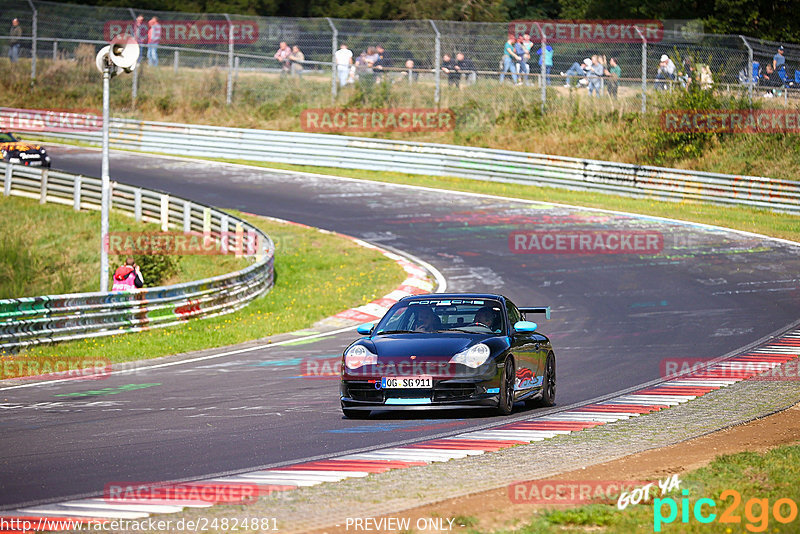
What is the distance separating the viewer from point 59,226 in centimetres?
3070

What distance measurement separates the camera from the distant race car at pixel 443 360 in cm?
1048

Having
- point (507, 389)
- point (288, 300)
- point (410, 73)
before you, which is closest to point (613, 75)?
point (410, 73)

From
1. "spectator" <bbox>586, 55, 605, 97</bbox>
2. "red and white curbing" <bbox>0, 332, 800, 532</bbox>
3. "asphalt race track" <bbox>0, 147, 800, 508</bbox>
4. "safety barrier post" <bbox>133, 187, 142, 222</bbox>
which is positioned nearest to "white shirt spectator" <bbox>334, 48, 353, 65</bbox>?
"asphalt race track" <bbox>0, 147, 800, 508</bbox>

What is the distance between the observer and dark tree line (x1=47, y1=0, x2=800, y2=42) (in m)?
43.4

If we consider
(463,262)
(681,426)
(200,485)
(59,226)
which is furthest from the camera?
(59,226)

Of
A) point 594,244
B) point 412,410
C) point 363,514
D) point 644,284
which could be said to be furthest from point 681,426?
point 594,244

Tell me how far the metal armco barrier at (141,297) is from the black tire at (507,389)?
27.4 ft

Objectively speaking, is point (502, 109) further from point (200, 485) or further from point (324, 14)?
point (200, 485)

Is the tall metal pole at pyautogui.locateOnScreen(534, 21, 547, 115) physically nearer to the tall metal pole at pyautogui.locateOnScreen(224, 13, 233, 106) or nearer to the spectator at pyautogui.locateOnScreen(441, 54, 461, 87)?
the spectator at pyautogui.locateOnScreen(441, 54, 461, 87)

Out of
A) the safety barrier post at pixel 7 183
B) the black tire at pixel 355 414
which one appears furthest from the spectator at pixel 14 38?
the black tire at pixel 355 414

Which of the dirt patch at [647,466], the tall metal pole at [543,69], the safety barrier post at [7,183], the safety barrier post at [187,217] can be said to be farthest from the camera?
the tall metal pole at [543,69]

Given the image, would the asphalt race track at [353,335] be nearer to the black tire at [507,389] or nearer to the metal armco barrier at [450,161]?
the black tire at [507,389]

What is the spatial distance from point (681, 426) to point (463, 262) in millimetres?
14333

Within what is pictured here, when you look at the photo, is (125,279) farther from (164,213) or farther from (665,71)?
(665,71)
